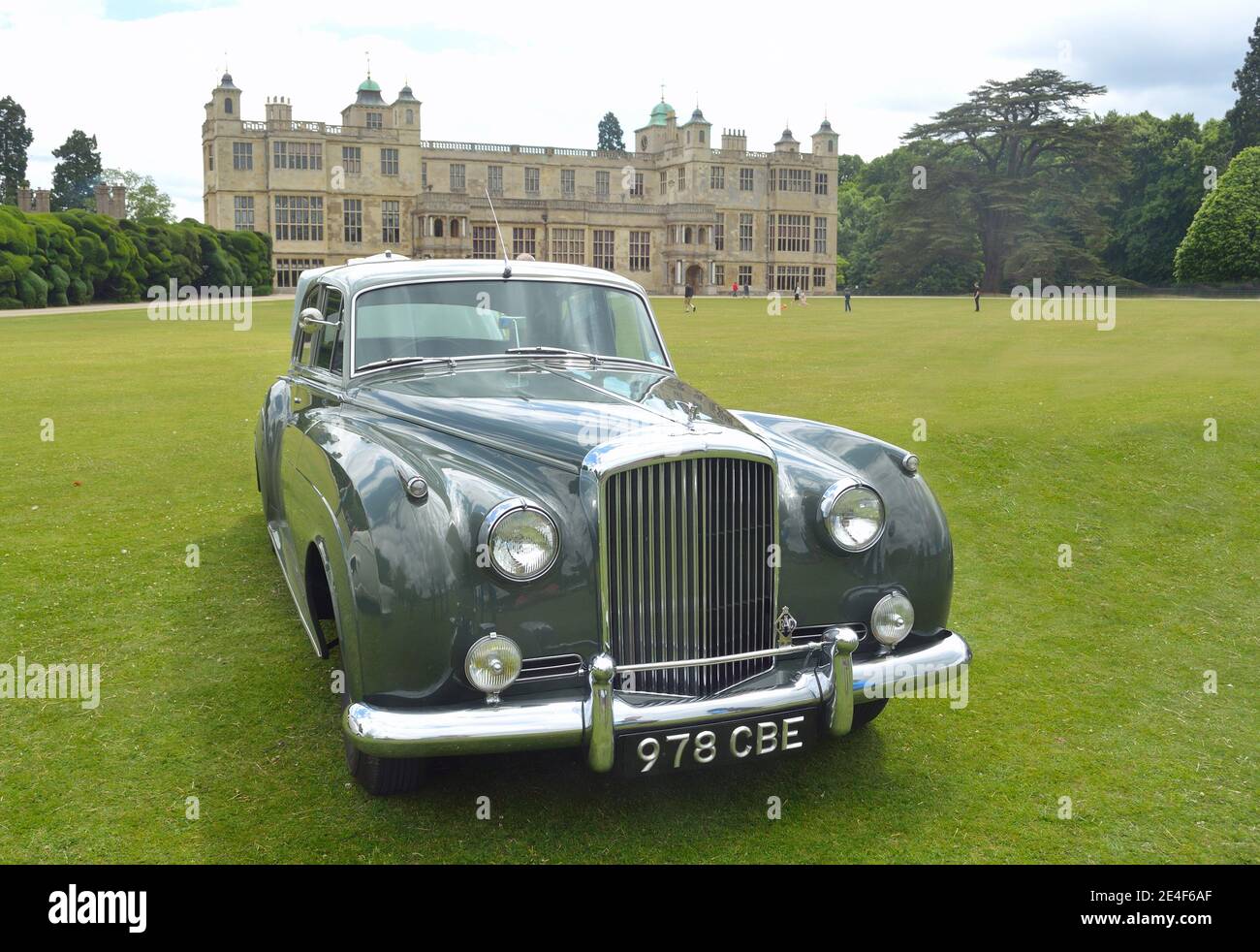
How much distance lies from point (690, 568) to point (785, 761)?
125 cm

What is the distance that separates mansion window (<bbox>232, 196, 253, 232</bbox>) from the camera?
79688 millimetres

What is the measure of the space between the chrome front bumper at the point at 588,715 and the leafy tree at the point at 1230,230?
71.9 meters

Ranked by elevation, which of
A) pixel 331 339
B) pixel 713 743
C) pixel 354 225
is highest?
pixel 354 225

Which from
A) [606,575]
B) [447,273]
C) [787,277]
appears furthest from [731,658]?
[787,277]

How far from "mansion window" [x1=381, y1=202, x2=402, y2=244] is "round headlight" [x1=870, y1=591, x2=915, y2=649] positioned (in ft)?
272

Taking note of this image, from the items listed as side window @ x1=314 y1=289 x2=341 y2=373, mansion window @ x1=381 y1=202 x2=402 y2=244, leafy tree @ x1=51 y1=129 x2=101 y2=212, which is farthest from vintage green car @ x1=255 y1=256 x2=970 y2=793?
leafy tree @ x1=51 y1=129 x2=101 y2=212

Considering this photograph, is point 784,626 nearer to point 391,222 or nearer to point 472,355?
point 472,355

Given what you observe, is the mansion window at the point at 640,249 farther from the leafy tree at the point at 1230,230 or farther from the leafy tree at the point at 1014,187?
the leafy tree at the point at 1230,230

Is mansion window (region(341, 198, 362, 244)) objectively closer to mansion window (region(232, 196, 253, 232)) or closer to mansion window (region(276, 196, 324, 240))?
mansion window (region(276, 196, 324, 240))

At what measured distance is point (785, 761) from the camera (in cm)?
499

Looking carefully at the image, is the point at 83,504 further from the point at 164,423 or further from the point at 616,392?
the point at 616,392

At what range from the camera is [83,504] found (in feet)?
31.3

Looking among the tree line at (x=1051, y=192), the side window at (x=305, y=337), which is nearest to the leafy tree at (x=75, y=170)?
the tree line at (x=1051, y=192)

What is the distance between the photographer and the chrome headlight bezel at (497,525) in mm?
4039
